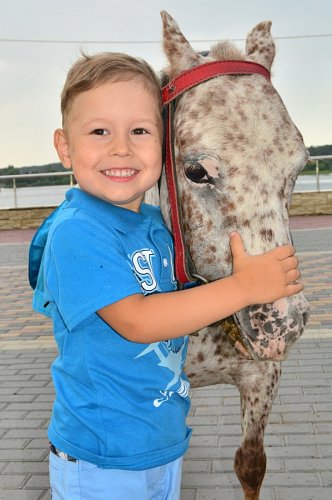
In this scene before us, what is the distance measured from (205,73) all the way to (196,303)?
86 centimetres

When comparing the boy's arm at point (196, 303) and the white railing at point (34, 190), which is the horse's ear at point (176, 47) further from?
the white railing at point (34, 190)

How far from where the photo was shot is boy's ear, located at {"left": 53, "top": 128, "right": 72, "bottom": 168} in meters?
1.93

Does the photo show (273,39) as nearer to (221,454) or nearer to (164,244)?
(164,244)

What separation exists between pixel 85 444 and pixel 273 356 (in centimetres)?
Answer: 61

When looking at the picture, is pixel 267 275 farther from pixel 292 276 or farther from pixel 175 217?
pixel 175 217

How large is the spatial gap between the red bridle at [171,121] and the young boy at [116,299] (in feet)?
0.54

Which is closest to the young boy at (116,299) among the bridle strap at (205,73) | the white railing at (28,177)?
the bridle strap at (205,73)

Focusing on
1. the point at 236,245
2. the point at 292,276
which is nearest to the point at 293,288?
the point at 292,276

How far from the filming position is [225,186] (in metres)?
1.91

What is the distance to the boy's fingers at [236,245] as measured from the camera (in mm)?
1785

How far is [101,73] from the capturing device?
69.3 inches

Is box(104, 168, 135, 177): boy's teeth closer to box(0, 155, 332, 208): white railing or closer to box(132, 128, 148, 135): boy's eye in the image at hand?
box(132, 128, 148, 135): boy's eye

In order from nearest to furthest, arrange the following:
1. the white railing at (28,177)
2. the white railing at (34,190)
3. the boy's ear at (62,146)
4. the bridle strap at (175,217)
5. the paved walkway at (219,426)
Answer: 1. the boy's ear at (62,146)
2. the bridle strap at (175,217)
3. the paved walkway at (219,426)
4. the white railing at (28,177)
5. the white railing at (34,190)

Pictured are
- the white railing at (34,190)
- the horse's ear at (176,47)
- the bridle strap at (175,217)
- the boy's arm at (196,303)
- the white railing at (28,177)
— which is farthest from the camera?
the white railing at (34,190)
